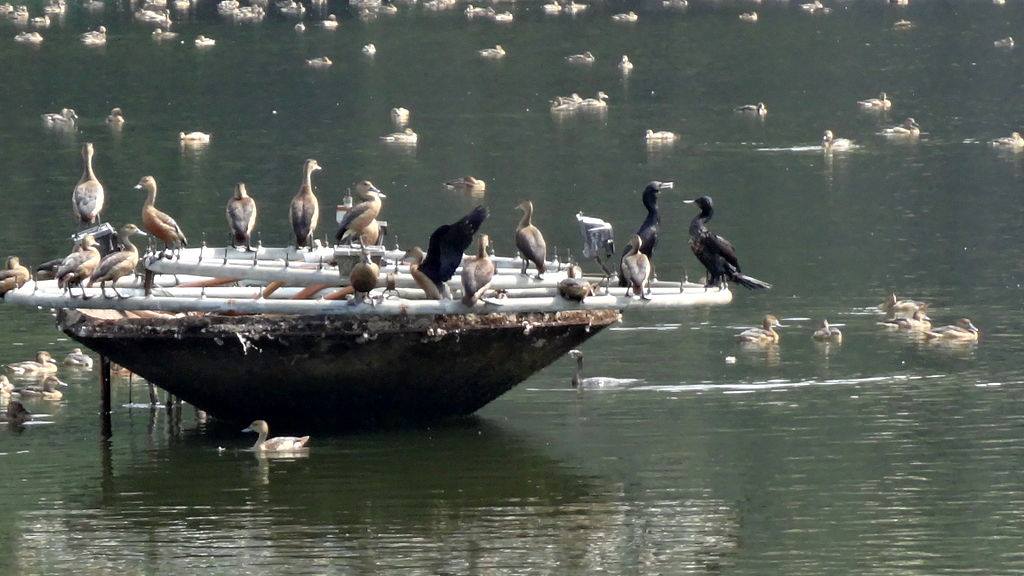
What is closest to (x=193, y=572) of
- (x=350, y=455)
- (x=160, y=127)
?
(x=350, y=455)

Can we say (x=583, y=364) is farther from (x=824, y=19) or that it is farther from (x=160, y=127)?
(x=824, y=19)

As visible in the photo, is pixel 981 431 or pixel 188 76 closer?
pixel 981 431

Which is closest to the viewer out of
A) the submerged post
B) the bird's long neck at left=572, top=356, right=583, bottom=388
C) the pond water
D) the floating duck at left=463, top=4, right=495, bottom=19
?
the pond water

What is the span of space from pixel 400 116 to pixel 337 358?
42785 mm

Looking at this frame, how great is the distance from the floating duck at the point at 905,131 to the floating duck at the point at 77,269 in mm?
39413

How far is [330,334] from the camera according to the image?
24.0m

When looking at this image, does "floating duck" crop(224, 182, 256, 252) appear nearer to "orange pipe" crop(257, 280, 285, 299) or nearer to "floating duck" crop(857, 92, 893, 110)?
"orange pipe" crop(257, 280, 285, 299)

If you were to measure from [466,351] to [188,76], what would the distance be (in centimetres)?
5811

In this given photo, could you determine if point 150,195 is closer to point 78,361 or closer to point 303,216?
point 303,216

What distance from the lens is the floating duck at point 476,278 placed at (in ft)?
76.8

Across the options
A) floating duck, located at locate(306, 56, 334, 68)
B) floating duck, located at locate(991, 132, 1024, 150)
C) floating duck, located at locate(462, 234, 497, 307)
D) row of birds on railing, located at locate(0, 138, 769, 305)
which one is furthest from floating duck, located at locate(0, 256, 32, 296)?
floating duck, located at locate(306, 56, 334, 68)

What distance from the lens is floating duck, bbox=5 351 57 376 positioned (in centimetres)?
2889

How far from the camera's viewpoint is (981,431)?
2456cm

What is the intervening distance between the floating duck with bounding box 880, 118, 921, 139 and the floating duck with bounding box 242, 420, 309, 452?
39098 mm
